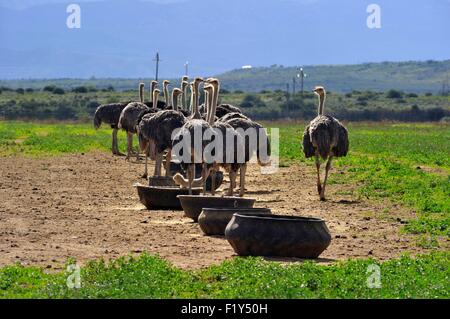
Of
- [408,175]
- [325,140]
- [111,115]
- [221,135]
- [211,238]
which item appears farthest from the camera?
[111,115]

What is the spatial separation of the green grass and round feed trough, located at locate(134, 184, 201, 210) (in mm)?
7397

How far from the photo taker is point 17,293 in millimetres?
11891

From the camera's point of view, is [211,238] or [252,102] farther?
[252,102]

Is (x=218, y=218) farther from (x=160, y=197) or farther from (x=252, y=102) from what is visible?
(x=252, y=102)

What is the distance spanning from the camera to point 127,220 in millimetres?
19734

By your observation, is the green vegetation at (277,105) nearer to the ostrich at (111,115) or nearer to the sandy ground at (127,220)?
the ostrich at (111,115)

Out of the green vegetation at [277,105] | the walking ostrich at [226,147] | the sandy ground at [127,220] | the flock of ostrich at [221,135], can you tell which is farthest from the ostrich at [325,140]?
the green vegetation at [277,105]

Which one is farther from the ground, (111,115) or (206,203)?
(206,203)

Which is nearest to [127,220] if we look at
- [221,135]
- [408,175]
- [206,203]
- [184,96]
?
[206,203]

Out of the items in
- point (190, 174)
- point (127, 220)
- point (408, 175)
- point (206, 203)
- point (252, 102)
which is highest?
point (190, 174)

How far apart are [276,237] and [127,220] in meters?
5.10

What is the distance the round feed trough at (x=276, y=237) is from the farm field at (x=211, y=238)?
24cm

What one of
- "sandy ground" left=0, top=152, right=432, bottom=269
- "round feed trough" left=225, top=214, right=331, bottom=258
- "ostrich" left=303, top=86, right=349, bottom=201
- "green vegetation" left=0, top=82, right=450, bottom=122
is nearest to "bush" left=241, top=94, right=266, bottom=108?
"green vegetation" left=0, top=82, right=450, bottom=122

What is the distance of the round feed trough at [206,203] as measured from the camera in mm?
18594
